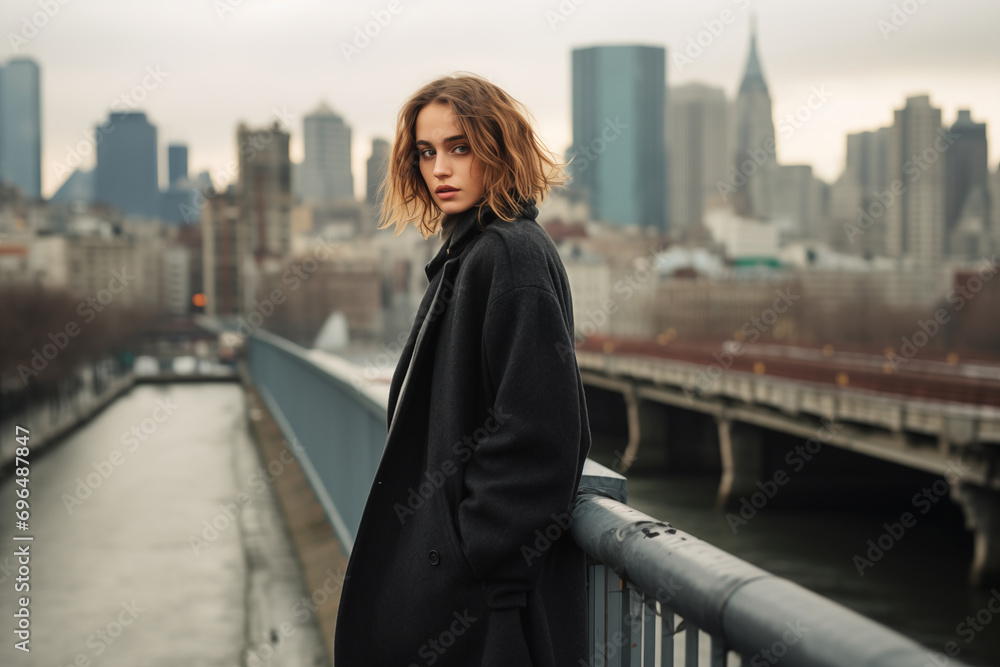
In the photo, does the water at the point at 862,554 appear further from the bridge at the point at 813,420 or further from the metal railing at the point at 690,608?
the metal railing at the point at 690,608

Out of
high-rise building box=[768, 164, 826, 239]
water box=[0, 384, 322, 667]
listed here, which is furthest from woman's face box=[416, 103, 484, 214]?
high-rise building box=[768, 164, 826, 239]

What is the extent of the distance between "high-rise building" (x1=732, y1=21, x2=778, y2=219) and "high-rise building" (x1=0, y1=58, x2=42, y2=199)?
9666 cm

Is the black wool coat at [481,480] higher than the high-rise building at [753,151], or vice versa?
the high-rise building at [753,151]

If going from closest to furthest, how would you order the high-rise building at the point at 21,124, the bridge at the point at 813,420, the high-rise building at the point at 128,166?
the bridge at the point at 813,420 < the high-rise building at the point at 21,124 < the high-rise building at the point at 128,166

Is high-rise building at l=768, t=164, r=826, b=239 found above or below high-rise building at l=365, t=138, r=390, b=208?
above

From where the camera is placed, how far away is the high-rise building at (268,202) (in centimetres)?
11401

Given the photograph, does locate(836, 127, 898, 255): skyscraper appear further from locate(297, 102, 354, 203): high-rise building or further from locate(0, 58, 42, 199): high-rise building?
locate(0, 58, 42, 199): high-rise building

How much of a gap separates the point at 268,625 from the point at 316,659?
967mm

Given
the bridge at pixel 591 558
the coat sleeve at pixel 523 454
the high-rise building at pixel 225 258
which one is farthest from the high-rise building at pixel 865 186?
the coat sleeve at pixel 523 454

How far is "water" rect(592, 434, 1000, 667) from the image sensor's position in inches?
790

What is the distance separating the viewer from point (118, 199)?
13812 centimetres

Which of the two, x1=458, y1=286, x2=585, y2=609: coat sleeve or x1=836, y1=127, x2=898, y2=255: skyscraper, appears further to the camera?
x1=836, y1=127, x2=898, y2=255: skyscraper

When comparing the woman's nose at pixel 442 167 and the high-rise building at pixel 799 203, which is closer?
the woman's nose at pixel 442 167

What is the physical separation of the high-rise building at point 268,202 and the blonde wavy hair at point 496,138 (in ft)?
372
